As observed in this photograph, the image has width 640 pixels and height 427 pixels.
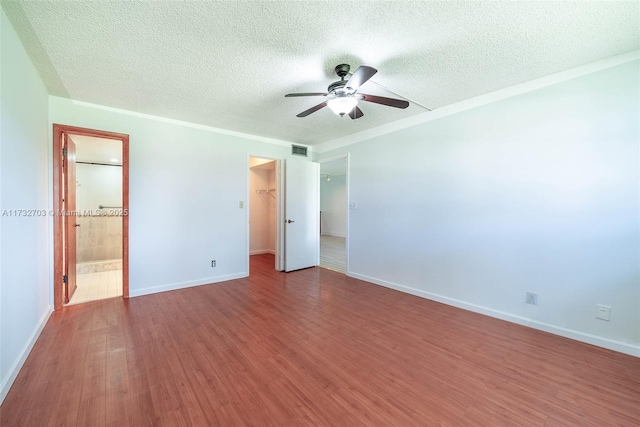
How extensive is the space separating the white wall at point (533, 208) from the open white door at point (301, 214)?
5.87 feet

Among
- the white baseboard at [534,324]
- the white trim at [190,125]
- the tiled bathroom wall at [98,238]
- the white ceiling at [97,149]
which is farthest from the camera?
the tiled bathroom wall at [98,238]

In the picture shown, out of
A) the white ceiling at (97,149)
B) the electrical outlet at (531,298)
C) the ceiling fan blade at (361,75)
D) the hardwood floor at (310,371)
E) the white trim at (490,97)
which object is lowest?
the hardwood floor at (310,371)

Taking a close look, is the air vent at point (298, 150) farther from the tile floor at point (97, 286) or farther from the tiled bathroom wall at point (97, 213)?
the tiled bathroom wall at point (97, 213)

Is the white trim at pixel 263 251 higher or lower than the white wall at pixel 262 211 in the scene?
lower

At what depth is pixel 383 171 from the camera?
12.7ft

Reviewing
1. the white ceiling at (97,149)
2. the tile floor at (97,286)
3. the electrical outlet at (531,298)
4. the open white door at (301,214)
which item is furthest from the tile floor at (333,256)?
the white ceiling at (97,149)

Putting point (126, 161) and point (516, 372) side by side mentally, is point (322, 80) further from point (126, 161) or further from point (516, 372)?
point (516, 372)

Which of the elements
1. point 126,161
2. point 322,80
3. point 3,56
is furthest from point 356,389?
point 126,161

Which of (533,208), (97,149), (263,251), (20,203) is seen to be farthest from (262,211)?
(533,208)

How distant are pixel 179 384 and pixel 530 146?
3733 mm

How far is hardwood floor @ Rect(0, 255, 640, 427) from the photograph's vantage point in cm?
147

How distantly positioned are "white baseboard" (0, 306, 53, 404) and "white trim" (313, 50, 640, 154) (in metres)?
4.43

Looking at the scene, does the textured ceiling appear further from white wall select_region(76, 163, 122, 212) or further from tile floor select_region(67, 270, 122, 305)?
white wall select_region(76, 163, 122, 212)

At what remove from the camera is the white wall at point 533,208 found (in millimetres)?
2100
